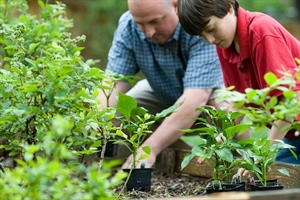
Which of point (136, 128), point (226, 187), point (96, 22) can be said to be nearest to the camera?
point (226, 187)

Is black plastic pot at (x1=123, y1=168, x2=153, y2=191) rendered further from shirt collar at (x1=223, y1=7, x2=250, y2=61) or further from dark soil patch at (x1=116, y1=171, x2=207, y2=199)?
shirt collar at (x1=223, y1=7, x2=250, y2=61)

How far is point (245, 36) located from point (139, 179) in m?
0.88

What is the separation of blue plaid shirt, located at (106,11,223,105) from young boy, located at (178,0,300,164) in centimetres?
70

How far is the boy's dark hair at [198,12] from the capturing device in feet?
10.8

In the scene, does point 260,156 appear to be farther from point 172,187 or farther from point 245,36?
point 172,187

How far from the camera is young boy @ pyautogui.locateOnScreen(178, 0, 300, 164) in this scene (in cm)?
319

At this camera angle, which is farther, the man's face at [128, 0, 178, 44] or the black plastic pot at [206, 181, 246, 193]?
the man's face at [128, 0, 178, 44]

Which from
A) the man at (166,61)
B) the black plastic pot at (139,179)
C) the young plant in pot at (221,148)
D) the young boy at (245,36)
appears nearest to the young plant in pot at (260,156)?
the young plant in pot at (221,148)

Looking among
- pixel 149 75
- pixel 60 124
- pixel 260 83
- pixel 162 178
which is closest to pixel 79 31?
pixel 149 75

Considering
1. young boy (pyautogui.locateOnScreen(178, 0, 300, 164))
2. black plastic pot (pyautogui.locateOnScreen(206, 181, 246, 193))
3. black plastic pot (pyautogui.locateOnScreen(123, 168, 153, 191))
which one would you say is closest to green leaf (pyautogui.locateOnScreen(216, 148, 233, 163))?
black plastic pot (pyautogui.locateOnScreen(206, 181, 246, 193))

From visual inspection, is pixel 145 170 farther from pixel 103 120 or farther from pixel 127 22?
pixel 127 22

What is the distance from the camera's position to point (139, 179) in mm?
3336

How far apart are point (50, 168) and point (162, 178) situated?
243cm

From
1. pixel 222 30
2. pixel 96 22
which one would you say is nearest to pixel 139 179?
pixel 222 30
